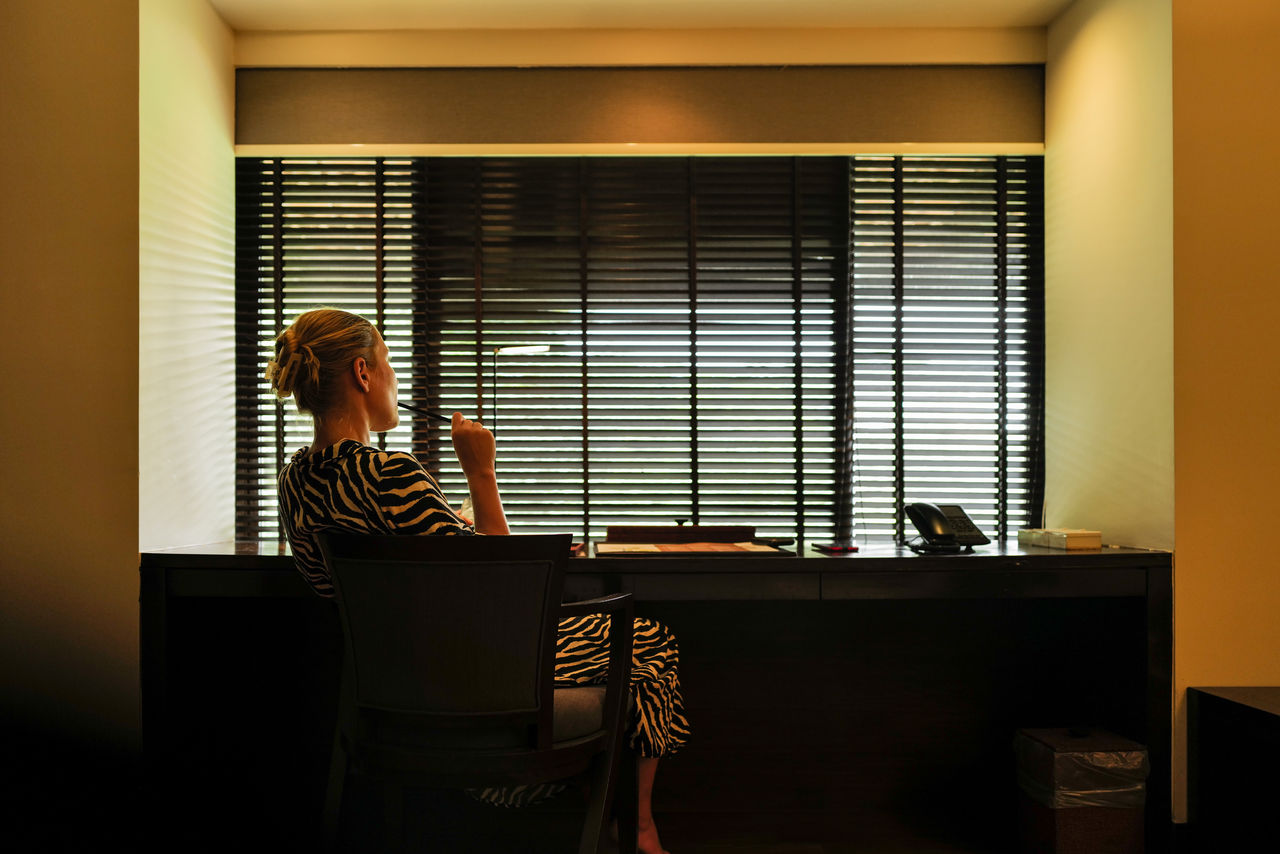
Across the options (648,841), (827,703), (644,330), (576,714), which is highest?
(644,330)

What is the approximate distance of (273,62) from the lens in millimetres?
3113

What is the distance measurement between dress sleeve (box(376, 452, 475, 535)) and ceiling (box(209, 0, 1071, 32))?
1893mm

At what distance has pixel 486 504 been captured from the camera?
7.72ft

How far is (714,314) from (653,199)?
0.47 m

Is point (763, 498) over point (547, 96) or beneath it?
beneath

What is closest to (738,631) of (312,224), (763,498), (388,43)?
(763,498)

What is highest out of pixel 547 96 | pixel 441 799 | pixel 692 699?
pixel 547 96

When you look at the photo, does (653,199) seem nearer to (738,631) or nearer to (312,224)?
(312,224)
